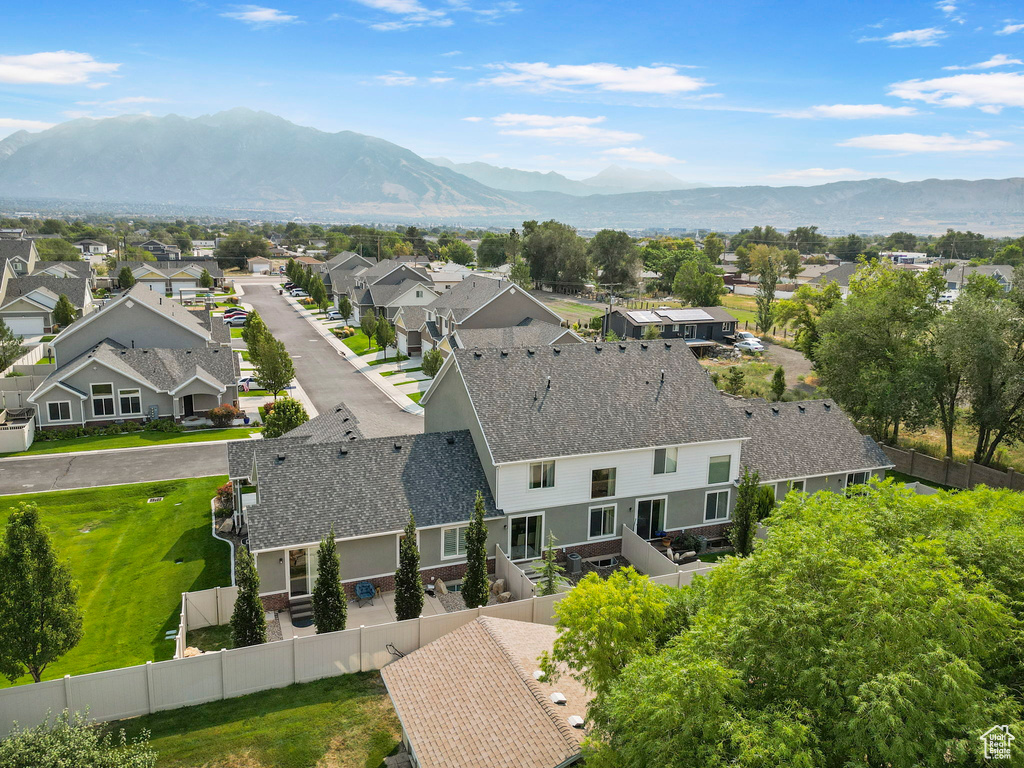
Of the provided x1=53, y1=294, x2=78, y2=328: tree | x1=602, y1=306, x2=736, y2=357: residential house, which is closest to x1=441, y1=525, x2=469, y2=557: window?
x1=602, y1=306, x2=736, y2=357: residential house

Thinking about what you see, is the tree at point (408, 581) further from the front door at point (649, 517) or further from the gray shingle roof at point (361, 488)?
the front door at point (649, 517)

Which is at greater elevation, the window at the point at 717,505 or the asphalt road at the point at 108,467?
the window at the point at 717,505

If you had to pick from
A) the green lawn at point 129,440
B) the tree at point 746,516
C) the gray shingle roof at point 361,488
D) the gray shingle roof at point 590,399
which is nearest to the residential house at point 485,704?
the gray shingle roof at point 361,488

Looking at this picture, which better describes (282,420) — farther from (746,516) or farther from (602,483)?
(746,516)

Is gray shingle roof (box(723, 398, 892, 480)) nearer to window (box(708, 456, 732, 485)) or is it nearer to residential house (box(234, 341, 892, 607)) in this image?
residential house (box(234, 341, 892, 607))

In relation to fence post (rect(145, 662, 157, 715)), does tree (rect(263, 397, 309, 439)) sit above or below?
above
